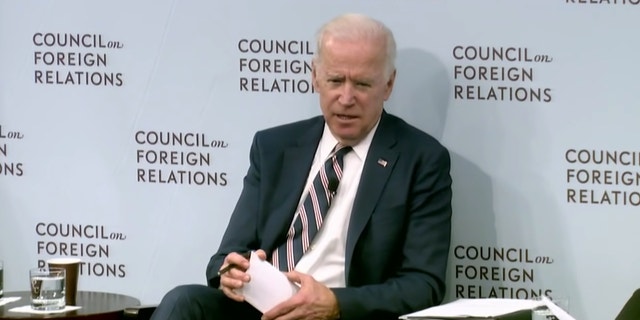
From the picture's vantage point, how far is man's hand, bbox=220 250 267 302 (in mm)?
3685

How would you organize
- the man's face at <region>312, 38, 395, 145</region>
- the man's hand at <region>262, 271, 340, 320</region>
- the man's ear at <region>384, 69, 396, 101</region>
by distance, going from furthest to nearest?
the man's ear at <region>384, 69, 396, 101</region>, the man's face at <region>312, 38, 395, 145</region>, the man's hand at <region>262, 271, 340, 320</region>

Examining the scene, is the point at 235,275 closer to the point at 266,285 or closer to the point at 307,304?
the point at 266,285

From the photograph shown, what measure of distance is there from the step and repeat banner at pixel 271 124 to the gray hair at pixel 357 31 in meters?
0.27

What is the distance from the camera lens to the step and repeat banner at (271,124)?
159 inches

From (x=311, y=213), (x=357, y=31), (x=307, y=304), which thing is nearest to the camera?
(x=307, y=304)

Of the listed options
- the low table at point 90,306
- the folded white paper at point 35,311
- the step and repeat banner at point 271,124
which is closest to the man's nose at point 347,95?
the step and repeat banner at point 271,124

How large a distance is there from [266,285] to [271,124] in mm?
886

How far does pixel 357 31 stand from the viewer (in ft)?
12.7

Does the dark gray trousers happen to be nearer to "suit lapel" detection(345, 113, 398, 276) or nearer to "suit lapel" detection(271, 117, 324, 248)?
"suit lapel" detection(271, 117, 324, 248)

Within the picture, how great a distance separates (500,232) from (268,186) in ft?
2.82

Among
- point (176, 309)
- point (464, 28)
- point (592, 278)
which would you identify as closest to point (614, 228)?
point (592, 278)

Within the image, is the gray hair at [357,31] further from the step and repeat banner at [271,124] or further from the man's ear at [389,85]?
the step and repeat banner at [271,124]

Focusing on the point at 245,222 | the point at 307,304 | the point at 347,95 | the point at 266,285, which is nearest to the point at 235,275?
the point at 266,285

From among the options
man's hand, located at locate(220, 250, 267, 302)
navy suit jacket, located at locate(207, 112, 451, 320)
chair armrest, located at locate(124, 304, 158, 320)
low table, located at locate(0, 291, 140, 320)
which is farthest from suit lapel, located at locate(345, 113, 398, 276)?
low table, located at locate(0, 291, 140, 320)
